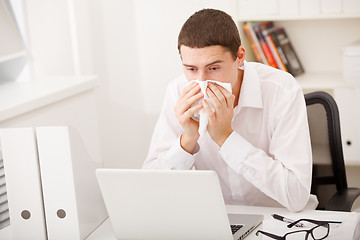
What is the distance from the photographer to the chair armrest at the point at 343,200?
1953mm

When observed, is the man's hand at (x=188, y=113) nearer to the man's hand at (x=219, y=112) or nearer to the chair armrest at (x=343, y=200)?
the man's hand at (x=219, y=112)

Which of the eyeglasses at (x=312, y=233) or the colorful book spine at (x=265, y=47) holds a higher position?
the colorful book spine at (x=265, y=47)

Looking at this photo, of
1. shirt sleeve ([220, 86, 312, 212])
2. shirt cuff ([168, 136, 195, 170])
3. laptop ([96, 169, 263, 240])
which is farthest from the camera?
shirt cuff ([168, 136, 195, 170])

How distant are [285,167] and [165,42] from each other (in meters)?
1.82

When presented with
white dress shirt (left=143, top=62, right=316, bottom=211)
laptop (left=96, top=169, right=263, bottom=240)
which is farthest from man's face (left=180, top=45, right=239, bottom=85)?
laptop (left=96, top=169, right=263, bottom=240)

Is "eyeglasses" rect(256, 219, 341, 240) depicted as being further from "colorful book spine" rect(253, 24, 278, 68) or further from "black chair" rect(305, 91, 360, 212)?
"colorful book spine" rect(253, 24, 278, 68)

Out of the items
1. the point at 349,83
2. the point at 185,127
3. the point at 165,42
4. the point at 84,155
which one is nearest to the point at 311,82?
the point at 349,83

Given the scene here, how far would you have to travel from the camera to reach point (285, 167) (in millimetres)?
1871

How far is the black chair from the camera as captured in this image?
2.08 m

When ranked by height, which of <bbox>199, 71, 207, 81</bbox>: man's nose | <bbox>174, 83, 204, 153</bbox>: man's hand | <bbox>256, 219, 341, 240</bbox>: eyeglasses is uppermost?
<bbox>199, 71, 207, 81</bbox>: man's nose

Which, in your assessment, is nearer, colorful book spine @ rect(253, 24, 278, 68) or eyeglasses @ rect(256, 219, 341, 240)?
eyeglasses @ rect(256, 219, 341, 240)

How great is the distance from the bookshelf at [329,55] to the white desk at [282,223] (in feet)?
4.60

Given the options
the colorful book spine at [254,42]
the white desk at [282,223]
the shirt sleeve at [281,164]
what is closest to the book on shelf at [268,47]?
the colorful book spine at [254,42]

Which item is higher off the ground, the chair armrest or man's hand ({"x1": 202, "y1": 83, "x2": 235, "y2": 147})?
man's hand ({"x1": 202, "y1": 83, "x2": 235, "y2": 147})
